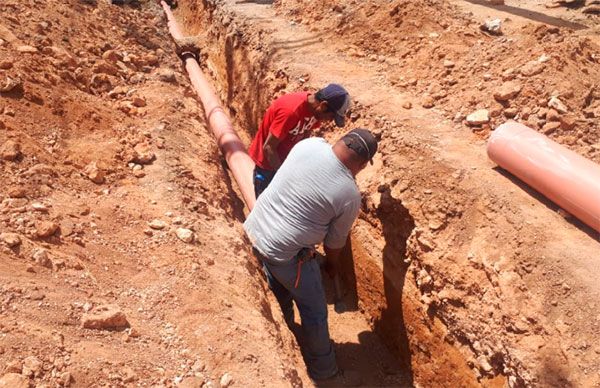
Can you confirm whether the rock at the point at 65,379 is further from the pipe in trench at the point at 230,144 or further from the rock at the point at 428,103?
the rock at the point at 428,103

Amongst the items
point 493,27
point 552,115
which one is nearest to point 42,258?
point 552,115

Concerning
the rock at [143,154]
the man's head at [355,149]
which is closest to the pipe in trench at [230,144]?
the rock at [143,154]

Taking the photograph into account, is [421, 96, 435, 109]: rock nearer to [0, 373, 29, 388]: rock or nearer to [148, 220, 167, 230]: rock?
[148, 220, 167, 230]: rock

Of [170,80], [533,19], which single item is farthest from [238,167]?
[533,19]

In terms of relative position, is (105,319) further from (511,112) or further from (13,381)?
(511,112)

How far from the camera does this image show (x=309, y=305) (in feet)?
14.6

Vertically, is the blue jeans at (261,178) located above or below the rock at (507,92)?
below

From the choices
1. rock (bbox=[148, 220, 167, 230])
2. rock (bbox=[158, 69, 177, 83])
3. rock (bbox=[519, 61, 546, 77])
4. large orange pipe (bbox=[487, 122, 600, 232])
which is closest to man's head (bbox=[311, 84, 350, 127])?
large orange pipe (bbox=[487, 122, 600, 232])

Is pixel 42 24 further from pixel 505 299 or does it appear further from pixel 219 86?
pixel 505 299

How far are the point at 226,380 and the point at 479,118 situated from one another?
3664mm

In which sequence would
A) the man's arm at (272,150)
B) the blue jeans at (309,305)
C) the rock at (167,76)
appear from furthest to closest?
the rock at (167,76), the man's arm at (272,150), the blue jeans at (309,305)

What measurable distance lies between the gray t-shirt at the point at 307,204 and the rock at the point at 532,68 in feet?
8.95

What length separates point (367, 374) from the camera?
16.7ft

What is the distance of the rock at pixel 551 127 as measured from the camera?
498 centimetres
